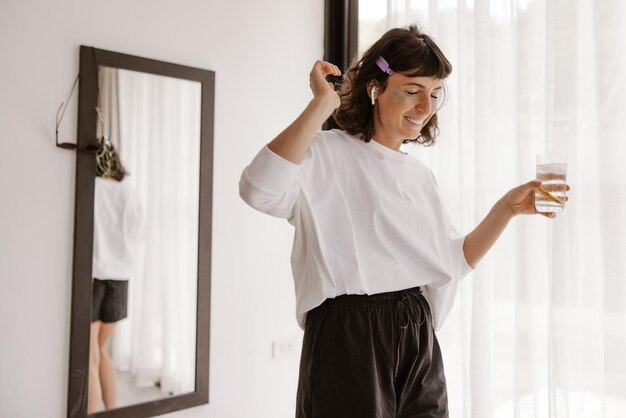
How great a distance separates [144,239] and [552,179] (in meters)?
1.35

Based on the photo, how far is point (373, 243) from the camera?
1.24 metres

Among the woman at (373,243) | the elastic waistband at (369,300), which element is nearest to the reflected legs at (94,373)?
the woman at (373,243)

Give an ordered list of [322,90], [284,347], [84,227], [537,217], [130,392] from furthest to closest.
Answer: [284,347]
[130,392]
[84,227]
[537,217]
[322,90]

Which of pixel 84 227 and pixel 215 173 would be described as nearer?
pixel 84 227

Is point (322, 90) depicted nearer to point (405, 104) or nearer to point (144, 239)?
point (405, 104)

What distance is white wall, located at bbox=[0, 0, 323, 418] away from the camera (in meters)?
1.67

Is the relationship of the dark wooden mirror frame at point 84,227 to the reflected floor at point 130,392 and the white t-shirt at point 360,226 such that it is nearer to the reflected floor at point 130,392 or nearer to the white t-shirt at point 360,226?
the reflected floor at point 130,392

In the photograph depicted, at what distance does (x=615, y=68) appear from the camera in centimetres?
149

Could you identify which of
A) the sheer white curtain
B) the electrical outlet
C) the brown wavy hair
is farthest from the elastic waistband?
the electrical outlet

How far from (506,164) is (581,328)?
1.82 feet

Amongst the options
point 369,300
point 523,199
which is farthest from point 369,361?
point 523,199

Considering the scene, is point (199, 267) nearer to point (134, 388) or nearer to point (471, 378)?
point (134, 388)

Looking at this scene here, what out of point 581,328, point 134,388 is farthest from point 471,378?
point 134,388

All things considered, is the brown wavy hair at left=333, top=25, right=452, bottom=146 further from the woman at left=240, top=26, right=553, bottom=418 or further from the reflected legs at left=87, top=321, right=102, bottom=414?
the reflected legs at left=87, top=321, right=102, bottom=414
